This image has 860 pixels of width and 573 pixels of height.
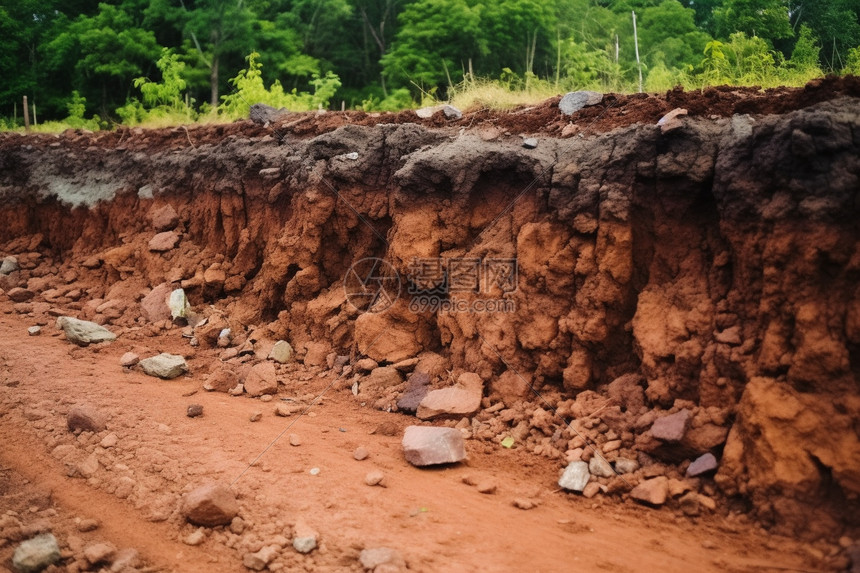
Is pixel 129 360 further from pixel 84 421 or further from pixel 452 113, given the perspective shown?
pixel 452 113

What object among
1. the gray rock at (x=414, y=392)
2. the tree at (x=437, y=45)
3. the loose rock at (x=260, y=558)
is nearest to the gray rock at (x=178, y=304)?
the gray rock at (x=414, y=392)

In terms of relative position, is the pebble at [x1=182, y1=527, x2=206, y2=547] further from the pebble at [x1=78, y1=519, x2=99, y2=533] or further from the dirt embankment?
the dirt embankment

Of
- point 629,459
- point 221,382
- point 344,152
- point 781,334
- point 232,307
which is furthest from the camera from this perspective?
point 232,307

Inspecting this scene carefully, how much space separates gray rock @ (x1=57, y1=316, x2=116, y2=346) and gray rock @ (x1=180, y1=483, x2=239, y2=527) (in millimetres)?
3953

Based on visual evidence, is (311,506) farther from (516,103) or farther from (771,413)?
(516,103)

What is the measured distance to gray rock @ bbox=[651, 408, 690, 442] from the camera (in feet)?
13.5

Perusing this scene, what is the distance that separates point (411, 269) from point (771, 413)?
3426mm

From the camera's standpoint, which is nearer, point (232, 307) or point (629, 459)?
point (629, 459)

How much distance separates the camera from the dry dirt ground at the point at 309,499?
3.52 meters

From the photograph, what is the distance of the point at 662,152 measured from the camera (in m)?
4.74

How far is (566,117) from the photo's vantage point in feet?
19.7

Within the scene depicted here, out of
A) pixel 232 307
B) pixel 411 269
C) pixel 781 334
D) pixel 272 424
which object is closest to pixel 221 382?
pixel 272 424

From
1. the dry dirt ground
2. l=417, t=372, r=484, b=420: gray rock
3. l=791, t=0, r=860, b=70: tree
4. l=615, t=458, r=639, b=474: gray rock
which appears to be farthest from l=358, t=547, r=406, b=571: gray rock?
l=791, t=0, r=860, b=70: tree

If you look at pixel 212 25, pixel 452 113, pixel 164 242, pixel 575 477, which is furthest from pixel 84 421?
pixel 212 25
